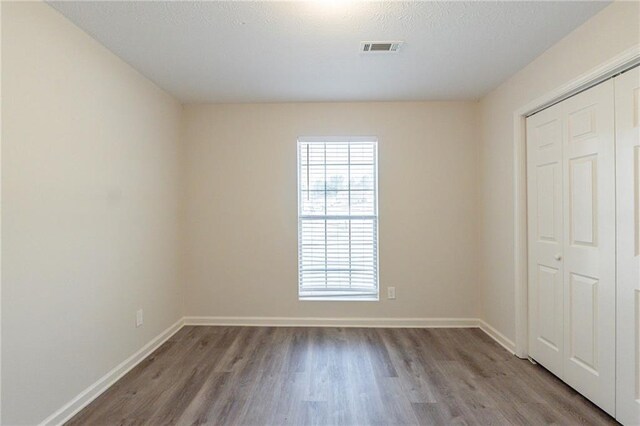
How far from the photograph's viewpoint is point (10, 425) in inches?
62.5

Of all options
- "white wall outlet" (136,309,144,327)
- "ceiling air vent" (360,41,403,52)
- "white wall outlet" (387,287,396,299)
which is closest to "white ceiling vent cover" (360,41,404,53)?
"ceiling air vent" (360,41,403,52)

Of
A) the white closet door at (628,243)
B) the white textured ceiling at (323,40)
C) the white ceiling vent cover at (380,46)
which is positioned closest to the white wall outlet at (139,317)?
the white textured ceiling at (323,40)

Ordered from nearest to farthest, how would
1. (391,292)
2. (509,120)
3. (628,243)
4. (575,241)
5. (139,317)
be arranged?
1. (628,243)
2. (575,241)
3. (139,317)
4. (509,120)
5. (391,292)

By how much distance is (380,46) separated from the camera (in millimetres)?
2275

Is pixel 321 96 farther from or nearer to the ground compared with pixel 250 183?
farther from the ground

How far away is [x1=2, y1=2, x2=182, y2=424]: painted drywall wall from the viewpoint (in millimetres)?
1631

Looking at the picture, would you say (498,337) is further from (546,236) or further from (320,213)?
(320,213)

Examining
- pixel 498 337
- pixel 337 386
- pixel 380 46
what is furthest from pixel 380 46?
pixel 498 337

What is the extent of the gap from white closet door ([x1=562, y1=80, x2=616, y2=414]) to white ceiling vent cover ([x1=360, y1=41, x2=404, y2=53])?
1.31 metres

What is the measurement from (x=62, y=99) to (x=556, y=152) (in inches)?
135

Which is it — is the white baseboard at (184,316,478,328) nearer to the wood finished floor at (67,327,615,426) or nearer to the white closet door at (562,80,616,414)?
the wood finished floor at (67,327,615,426)

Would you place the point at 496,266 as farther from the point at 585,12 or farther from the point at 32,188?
the point at 32,188

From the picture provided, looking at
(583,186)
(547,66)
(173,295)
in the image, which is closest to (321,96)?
(547,66)

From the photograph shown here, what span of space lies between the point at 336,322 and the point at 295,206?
54.6 inches
